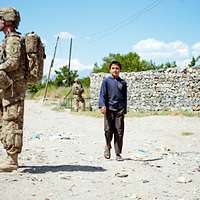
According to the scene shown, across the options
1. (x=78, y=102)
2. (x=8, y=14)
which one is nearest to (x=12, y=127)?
(x=8, y=14)

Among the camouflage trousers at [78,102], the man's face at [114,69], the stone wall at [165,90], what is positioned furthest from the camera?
the camouflage trousers at [78,102]

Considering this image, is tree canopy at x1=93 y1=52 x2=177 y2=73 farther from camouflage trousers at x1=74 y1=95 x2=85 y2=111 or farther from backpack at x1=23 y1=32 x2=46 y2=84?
backpack at x1=23 y1=32 x2=46 y2=84

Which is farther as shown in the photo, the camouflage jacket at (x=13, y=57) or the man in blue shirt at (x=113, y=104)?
the man in blue shirt at (x=113, y=104)

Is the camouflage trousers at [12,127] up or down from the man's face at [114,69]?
down

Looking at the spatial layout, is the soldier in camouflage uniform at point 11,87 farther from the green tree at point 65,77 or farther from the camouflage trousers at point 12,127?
the green tree at point 65,77

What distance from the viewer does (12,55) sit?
6.03m

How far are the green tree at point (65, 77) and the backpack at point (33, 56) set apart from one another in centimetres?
4474

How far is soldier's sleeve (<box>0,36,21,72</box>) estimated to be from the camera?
600 centimetres

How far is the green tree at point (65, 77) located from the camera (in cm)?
5203

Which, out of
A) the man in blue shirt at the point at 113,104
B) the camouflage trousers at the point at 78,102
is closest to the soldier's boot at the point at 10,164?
the man in blue shirt at the point at 113,104

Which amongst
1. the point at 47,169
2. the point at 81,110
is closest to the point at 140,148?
the point at 47,169

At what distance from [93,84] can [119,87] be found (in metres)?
19.3

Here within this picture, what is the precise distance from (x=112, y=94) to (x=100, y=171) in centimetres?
182

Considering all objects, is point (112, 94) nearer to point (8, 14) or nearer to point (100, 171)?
point (100, 171)
